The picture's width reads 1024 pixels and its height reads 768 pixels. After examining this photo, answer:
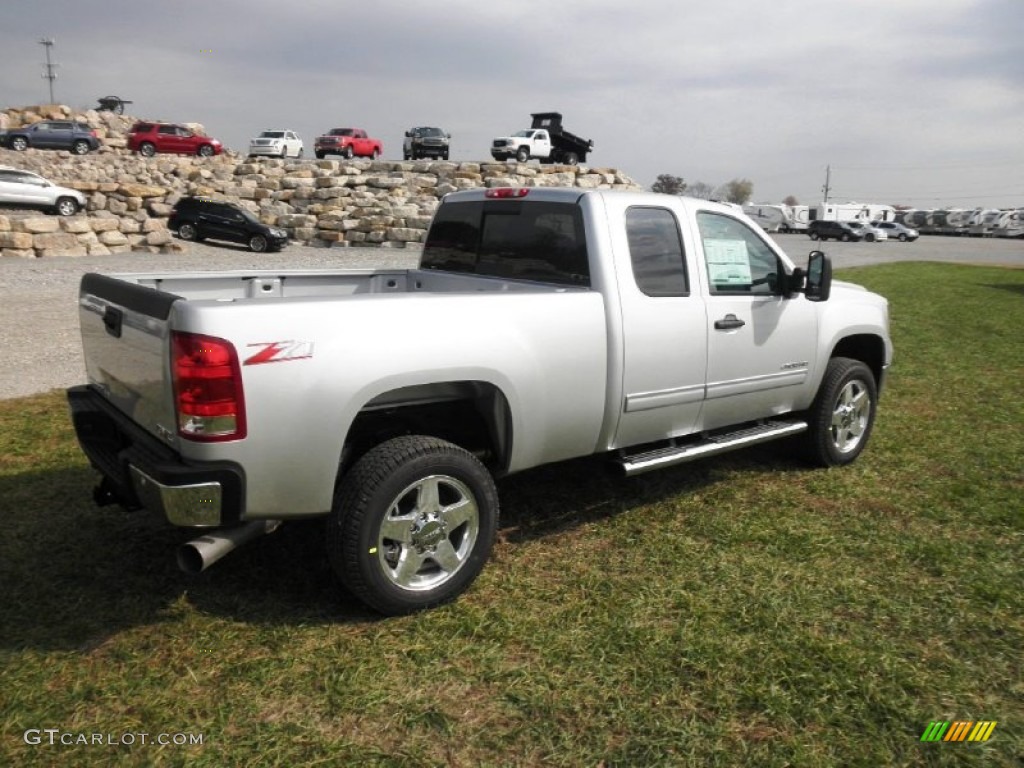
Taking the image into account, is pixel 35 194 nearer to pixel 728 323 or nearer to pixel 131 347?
pixel 131 347

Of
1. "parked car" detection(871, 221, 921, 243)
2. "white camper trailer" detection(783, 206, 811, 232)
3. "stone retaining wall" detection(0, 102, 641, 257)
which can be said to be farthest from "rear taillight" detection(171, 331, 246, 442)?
"white camper trailer" detection(783, 206, 811, 232)

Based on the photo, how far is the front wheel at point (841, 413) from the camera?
17.6 feet

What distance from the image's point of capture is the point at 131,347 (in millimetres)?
3340

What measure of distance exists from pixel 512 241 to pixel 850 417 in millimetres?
2880

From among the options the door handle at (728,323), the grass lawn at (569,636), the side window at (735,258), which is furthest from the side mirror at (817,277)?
the grass lawn at (569,636)

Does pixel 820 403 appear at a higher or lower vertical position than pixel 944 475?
higher

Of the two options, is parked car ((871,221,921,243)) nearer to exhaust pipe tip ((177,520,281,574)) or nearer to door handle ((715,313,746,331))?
door handle ((715,313,746,331))

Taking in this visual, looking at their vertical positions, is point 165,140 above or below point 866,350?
above

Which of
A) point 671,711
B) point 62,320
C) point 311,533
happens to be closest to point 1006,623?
point 671,711

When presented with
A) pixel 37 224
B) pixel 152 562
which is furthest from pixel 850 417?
pixel 37 224

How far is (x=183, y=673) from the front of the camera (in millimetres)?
3062

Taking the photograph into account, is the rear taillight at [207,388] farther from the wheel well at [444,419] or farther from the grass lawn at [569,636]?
the grass lawn at [569,636]

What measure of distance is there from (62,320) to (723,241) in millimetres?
10397

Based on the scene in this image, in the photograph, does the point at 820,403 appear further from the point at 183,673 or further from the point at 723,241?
the point at 183,673
